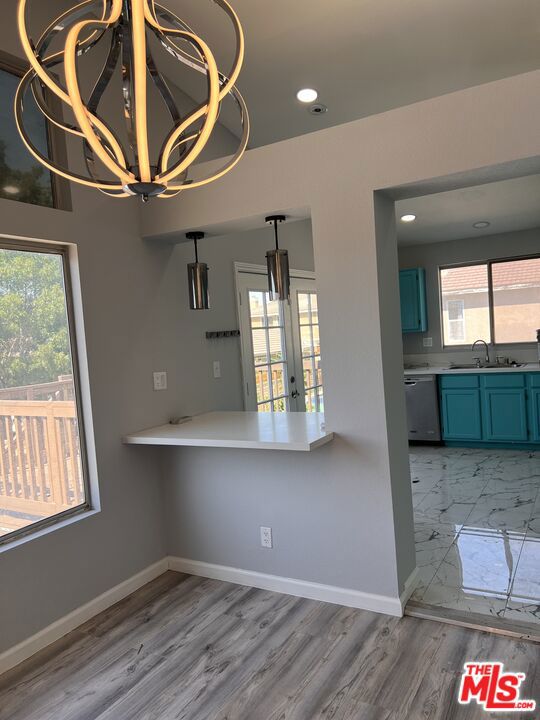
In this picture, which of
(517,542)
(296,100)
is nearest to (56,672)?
(517,542)

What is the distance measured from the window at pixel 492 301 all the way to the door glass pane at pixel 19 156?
463 cm

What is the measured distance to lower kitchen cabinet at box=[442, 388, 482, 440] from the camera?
5449 millimetres

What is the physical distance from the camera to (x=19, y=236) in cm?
246

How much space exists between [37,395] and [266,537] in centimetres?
140

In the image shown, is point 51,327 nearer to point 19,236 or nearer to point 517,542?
point 19,236

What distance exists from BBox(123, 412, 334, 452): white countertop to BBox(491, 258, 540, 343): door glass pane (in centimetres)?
358

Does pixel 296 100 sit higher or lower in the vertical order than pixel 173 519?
higher

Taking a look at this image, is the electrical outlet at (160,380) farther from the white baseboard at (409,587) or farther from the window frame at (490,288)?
the window frame at (490,288)

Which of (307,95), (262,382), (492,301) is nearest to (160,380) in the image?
(262,382)

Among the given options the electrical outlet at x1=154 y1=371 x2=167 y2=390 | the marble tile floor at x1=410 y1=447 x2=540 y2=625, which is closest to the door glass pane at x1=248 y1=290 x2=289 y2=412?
the electrical outlet at x1=154 y1=371 x2=167 y2=390

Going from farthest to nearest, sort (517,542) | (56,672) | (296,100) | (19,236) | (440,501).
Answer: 1. (440,501)
2. (296,100)
3. (517,542)
4. (19,236)
5. (56,672)

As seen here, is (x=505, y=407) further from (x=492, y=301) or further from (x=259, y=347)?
(x=259, y=347)

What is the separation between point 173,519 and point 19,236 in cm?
182

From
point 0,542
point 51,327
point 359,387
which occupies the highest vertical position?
point 51,327
